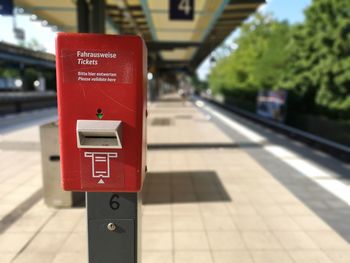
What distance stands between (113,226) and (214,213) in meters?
2.88

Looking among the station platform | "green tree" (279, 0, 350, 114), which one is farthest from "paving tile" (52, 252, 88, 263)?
"green tree" (279, 0, 350, 114)

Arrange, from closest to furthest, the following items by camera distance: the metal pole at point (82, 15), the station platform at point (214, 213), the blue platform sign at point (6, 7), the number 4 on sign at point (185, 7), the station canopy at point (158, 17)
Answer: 1. the station platform at point (214, 213)
2. the metal pole at point (82, 15)
3. the blue platform sign at point (6, 7)
4. the number 4 on sign at point (185, 7)
5. the station canopy at point (158, 17)

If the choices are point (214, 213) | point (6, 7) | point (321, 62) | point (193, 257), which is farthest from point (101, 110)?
point (321, 62)

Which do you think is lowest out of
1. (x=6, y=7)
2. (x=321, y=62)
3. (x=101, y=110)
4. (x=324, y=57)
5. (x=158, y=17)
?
(x=101, y=110)

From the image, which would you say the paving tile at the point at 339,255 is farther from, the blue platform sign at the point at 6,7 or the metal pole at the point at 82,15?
the blue platform sign at the point at 6,7

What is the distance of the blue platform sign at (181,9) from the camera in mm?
9312

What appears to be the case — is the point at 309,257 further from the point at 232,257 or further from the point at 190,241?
the point at 190,241

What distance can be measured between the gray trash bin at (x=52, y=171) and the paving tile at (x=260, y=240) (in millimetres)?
2665

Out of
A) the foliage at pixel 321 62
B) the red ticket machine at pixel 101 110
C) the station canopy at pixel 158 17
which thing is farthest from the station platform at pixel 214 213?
the foliage at pixel 321 62

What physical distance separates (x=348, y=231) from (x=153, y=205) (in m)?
2.85

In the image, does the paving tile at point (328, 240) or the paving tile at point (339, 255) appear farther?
the paving tile at point (328, 240)

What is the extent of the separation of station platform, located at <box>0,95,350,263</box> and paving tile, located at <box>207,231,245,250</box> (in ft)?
0.04

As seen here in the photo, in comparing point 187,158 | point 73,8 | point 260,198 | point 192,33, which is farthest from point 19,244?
point 192,33

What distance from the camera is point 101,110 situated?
2418 mm
